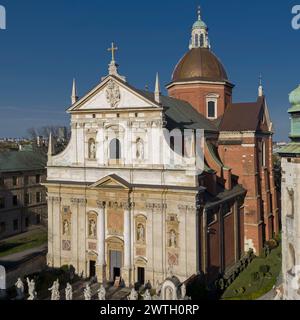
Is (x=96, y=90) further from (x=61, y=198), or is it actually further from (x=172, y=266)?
(x=172, y=266)

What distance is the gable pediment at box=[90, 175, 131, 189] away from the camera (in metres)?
30.5

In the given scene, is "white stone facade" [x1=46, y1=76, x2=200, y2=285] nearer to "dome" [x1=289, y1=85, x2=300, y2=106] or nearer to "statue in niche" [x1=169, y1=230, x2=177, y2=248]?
"statue in niche" [x1=169, y1=230, x2=177, y2=248]

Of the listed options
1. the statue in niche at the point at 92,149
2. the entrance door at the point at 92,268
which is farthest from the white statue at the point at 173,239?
the statue in niche at the point at 92,149

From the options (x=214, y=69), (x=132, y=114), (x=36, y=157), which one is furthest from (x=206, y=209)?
(x=36, y=157)

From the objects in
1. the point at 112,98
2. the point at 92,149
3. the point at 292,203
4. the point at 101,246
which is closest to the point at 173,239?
the point at 101,246

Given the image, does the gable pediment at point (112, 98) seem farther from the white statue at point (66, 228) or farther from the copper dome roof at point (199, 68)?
the copper dome roof at point (199, 68)

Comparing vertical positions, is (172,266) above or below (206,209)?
below

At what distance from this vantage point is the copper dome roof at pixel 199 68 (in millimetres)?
42562

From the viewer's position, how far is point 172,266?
29.5 meters

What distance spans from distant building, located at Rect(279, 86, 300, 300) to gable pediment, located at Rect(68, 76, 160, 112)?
13588 mm

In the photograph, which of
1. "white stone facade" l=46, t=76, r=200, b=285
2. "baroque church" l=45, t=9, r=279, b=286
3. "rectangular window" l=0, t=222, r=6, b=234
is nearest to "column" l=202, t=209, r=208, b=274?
"baroque church" l=45, t=9, r=279, b=286

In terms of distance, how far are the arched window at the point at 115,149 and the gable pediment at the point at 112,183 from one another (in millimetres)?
1684
